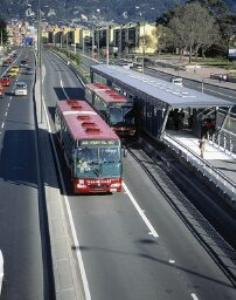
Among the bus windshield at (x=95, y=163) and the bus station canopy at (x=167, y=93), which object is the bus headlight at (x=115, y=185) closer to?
the bus windshield at (x=95, y=163)

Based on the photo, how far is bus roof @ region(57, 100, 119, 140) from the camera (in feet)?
78.9

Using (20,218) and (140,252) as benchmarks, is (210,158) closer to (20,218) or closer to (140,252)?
(20,218)

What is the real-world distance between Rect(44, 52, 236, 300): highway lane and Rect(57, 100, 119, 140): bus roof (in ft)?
7.88

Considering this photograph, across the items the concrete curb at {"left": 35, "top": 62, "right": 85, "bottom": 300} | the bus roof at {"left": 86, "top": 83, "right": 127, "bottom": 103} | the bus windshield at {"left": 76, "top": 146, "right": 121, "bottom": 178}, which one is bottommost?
the concrete curb at {"left": 35, "top": 62, "right": 85, "bottom": 300}

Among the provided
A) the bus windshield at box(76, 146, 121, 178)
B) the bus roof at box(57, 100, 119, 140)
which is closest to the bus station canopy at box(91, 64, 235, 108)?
the bus roof at box(57, 100, 119, 140)

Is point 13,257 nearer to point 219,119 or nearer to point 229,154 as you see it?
point 229,154

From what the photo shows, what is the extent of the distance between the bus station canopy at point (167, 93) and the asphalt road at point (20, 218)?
7.29 meters

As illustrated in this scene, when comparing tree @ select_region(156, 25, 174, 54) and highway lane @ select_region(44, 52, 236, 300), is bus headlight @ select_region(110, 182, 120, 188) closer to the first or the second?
highway lane @ select_region(44, 52, 236, 300)

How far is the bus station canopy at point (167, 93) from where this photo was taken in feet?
102

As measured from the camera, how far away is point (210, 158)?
90.4ft

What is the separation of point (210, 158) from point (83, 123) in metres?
5.97

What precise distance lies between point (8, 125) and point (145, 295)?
97.0ft

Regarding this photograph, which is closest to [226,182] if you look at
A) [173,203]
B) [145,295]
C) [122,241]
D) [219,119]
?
[173,203]

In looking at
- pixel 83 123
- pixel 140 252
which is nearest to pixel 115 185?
pixel 83 123
